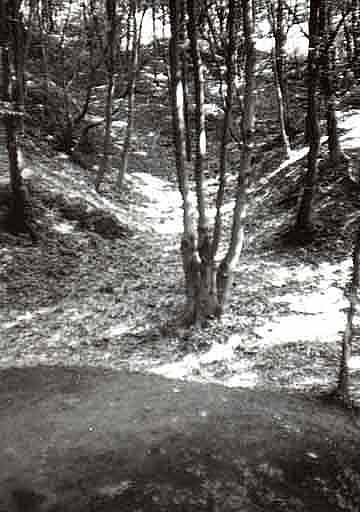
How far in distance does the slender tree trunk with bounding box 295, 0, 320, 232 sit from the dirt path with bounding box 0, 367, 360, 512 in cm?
723

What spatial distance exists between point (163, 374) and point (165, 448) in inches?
86.8

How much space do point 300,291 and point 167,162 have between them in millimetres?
15389

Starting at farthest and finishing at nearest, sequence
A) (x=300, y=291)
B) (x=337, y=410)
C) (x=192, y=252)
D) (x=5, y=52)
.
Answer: (x=5, y=52) < (x=300, y=291) < (x=192, y=252) < (x=337, y=410)

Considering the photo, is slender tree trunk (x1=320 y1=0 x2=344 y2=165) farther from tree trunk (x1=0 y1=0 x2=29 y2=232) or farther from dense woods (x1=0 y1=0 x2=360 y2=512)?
tree trunk (x1=0 y1=0 x2=29 y2=232)

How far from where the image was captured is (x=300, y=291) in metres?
11.2

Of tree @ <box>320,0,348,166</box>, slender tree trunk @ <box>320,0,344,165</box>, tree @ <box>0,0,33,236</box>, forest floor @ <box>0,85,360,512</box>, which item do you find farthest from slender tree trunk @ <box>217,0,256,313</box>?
tree @ <box>0,0,33,236</box>

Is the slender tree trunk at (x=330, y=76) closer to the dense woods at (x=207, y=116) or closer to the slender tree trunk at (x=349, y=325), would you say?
the dense woods at (x=207, y=116)

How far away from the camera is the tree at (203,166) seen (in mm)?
8586

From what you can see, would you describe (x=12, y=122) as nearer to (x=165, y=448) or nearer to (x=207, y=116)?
(x=165, y=448)

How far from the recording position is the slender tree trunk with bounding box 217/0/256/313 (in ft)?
28.0

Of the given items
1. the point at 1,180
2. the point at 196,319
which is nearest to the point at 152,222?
the point at 1,180

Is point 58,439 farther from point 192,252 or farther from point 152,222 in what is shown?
point 152,222

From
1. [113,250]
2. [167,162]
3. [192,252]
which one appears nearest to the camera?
[192,252]

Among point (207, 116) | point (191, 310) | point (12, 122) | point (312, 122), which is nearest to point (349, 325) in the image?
point (191, 310)
